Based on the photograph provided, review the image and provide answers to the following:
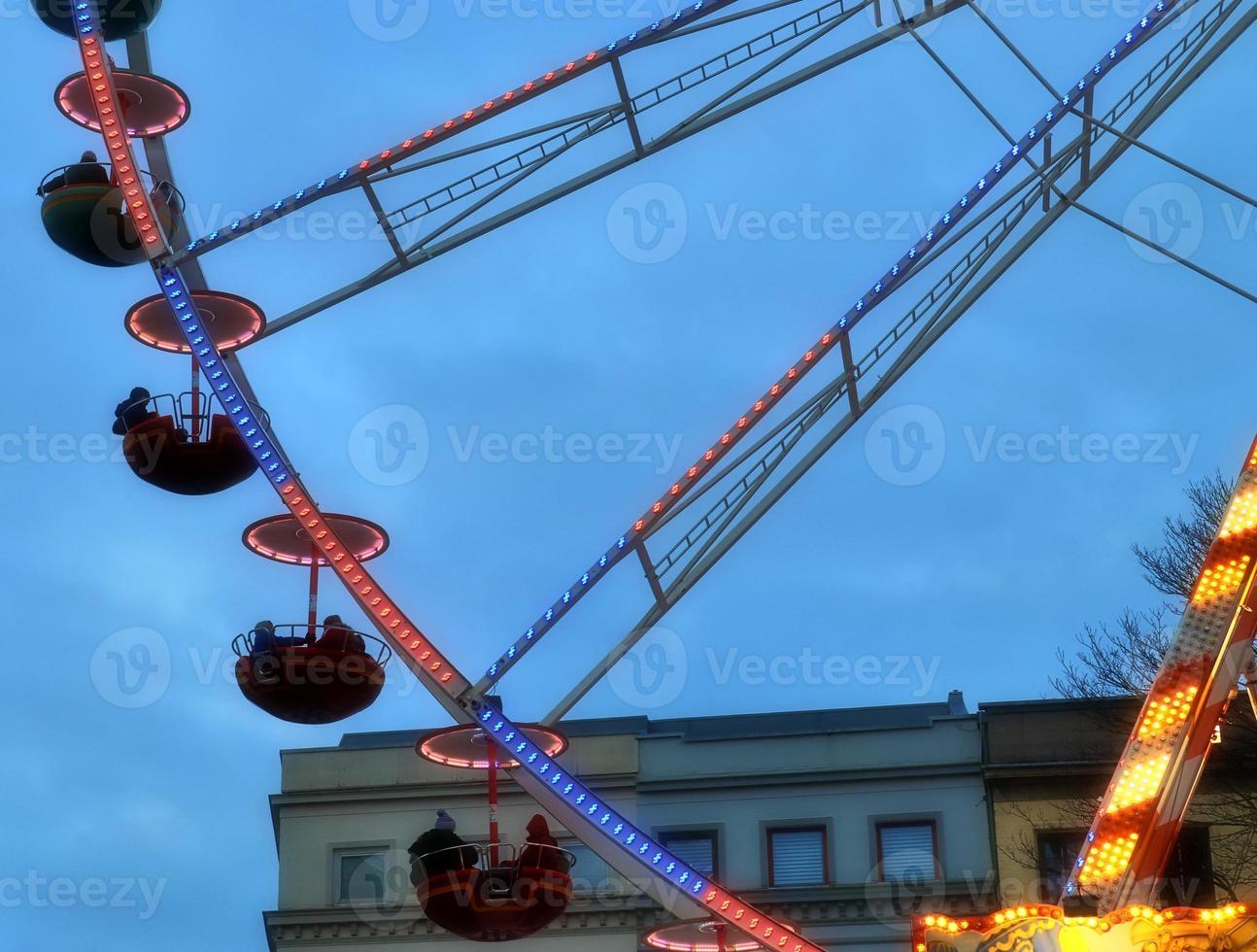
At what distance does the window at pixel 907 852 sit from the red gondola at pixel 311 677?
1599 cm

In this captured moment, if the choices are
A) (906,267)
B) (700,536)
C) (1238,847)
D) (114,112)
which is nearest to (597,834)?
(700,536)

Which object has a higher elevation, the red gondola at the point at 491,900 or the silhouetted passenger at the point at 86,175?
the silhouetted passenger at the point at 86,175

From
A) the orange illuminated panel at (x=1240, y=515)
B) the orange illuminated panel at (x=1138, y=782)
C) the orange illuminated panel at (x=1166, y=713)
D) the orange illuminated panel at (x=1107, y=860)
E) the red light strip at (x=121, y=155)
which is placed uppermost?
the red light strip at (x=121, y=155)

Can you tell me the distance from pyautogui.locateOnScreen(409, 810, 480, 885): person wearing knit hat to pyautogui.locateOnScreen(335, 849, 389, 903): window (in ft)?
54.5

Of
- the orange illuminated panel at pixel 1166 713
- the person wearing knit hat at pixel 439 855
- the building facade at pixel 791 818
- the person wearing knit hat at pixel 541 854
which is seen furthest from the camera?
the building facade at pixel 791 818

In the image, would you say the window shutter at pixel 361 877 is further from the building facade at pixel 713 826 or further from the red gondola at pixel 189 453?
the red gondola at pixel 189 453

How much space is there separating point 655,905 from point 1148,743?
19329mm

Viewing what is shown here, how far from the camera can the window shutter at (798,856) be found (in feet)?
108

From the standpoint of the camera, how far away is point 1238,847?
1201 inches

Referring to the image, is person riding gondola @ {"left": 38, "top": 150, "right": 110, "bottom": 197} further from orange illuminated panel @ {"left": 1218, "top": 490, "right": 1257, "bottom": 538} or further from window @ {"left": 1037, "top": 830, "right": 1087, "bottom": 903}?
window @ {"left": 1037, "top": 830, "right": 1087, "bottom": 903}

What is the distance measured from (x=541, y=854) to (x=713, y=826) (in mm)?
16075

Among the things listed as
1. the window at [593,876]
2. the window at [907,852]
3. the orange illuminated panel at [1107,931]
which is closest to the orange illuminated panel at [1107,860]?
the orange illuminated panel at [1107,931]

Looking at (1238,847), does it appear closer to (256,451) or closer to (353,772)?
(353,772)

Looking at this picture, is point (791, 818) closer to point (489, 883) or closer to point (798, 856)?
point (798, 856)
